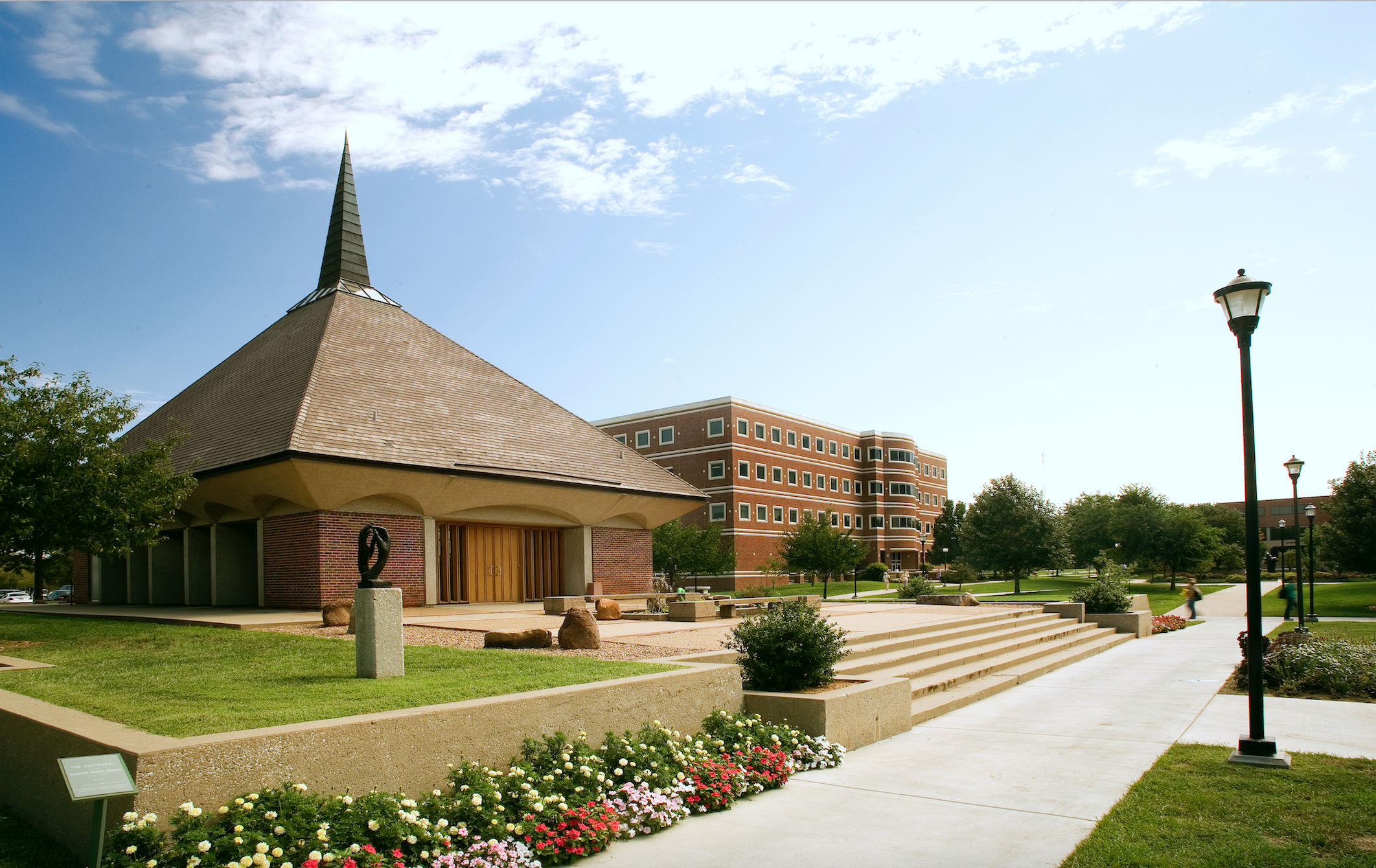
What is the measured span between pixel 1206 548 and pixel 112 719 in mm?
56079

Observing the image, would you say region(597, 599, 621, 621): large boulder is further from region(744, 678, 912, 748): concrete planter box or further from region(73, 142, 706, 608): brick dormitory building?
region(744, 678, 912, 748): concrete planter box

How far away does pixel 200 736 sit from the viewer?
17.4ft

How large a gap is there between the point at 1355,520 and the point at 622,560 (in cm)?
2998

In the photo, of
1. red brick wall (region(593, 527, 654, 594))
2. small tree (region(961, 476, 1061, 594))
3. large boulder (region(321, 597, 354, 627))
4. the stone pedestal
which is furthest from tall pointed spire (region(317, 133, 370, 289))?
small tree (region(961, 476, 1061, 594))

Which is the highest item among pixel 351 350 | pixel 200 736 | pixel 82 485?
pixel 351 350

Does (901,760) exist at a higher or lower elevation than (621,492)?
lower

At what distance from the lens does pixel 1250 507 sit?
812cm

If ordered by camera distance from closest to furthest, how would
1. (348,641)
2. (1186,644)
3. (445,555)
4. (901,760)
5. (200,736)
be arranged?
(200,736) → (901,760) → (348,641) → (1186,644) → (445,555)

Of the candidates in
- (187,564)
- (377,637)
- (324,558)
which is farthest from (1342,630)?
(187,564)

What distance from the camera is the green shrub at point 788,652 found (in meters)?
9.61

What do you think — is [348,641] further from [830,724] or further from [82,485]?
[830,724]

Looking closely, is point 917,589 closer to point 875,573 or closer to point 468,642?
point 468,642

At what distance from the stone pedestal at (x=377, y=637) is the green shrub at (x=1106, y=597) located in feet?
68.5

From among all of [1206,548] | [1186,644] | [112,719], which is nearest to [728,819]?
[112,719]
